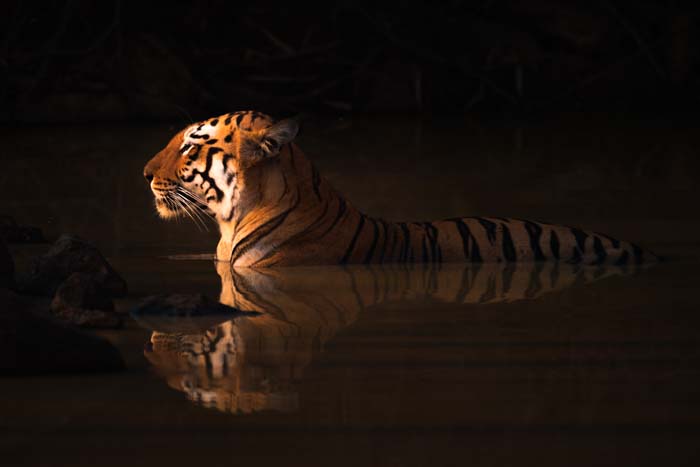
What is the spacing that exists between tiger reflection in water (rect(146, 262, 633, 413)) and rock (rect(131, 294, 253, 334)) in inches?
2.4

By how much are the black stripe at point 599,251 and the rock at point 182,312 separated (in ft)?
5.00

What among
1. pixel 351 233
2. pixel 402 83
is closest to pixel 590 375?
pixel 351 233

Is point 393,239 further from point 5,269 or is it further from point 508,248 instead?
point 5,269

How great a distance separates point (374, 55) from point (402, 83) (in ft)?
1.18

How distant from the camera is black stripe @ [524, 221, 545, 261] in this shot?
4777 mm

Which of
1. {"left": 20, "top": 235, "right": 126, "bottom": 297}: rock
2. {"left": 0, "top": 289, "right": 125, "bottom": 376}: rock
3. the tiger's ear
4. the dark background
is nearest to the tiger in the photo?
the tiger's ear

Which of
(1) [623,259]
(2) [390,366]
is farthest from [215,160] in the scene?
(2) [390,366]

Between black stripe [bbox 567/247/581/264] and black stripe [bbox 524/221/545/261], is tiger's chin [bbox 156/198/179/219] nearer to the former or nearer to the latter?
black stripe [bbox 524/221/545/261]

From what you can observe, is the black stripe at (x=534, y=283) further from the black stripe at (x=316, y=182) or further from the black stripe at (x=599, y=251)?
the black stripe at (x=316, y=182)

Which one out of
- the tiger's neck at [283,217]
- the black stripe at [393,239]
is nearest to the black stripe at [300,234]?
the tiger's neck at [283,217]

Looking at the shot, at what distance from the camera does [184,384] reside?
9.15 ft

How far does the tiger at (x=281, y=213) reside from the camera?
458cm

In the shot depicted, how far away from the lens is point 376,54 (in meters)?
12.9

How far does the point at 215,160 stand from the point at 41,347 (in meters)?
1.83
